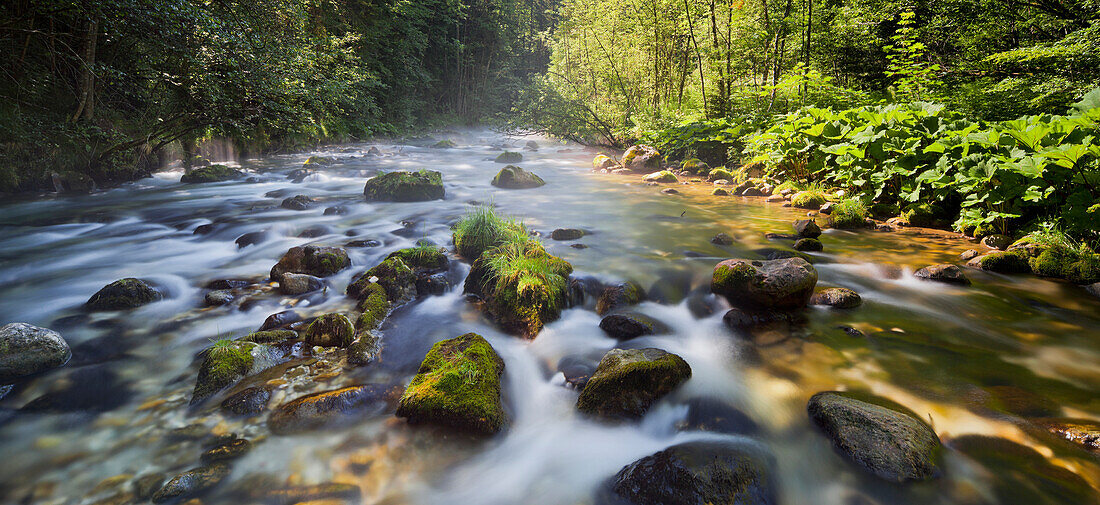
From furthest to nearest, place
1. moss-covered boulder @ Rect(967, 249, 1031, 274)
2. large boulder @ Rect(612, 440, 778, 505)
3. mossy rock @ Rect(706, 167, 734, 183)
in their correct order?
mossy rock @ Rect(706, 167, 734, 183) → moss-covered boulder @ Rect(967, 249, 1031, 274) → large boulder @ Rect(612, 440, 778, 505)

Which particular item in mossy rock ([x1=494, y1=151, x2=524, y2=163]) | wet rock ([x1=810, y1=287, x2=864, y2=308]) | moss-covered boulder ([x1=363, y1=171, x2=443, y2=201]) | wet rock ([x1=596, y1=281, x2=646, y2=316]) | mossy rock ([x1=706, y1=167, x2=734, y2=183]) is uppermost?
mossy rock ([x1=494, y1=151, x2=524, y2=163])

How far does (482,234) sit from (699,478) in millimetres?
4087

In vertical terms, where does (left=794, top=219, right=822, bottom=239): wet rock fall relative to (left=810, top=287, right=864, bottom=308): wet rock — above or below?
above

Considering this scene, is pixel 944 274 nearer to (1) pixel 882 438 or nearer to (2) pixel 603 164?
(1) pixel 882 438

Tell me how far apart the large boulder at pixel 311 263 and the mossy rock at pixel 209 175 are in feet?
27.0

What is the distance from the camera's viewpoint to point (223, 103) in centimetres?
855

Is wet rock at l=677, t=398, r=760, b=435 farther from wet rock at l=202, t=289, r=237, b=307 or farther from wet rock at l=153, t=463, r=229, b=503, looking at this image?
wet rock at l=202, t=289, r=237, b=307

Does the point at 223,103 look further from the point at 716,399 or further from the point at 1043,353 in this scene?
the point at 1043,353

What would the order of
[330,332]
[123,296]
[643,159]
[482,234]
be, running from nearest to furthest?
1. [330,332]
2. [123,296]
3. [482,234]
4. [643,159]

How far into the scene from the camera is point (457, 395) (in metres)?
3.04

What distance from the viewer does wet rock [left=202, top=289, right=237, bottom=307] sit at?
187 inches

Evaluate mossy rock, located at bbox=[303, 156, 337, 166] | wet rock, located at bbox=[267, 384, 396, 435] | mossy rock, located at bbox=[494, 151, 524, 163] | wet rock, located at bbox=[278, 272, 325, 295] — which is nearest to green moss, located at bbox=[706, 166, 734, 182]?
mossy rock, located at bbox=[494, 151, 524, 163]

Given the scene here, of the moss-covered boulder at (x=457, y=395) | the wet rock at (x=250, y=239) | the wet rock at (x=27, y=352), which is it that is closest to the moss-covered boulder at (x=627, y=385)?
the moss-covered boulder at (x=457, y=395)

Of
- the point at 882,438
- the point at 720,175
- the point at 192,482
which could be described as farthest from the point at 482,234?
the point at 720,175
